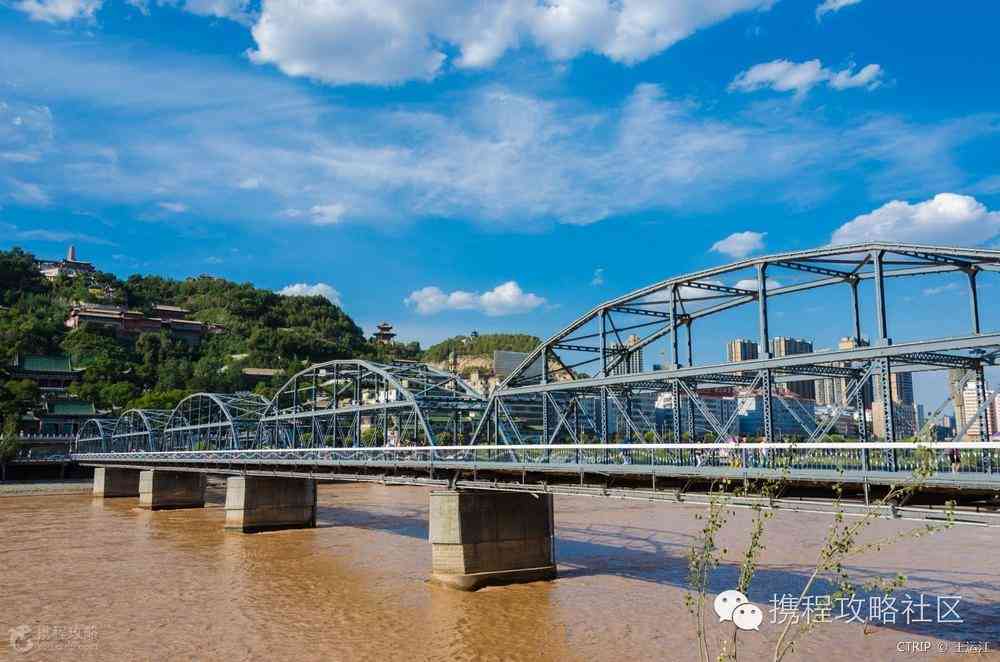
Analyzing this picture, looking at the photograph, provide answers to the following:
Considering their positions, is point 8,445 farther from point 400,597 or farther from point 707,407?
point 707,407

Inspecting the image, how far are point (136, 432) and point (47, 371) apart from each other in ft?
123

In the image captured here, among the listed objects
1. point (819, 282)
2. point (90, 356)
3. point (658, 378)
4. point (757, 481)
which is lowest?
point (757, 481)

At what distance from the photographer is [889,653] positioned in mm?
22141

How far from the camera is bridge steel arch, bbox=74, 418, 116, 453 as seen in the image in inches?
4466

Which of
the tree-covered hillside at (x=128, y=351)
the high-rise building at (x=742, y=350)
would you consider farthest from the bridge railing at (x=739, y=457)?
the tree-covered hillside at (x=128, y=351)

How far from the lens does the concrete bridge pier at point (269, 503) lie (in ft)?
174

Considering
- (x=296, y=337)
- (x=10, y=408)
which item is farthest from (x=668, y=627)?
(x=296, y=337)

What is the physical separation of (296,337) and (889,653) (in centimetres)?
18226

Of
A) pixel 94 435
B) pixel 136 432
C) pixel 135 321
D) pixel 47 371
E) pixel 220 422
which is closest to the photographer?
pixel 220 422

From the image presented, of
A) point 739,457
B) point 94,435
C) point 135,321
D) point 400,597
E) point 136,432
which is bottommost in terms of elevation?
point 400,597

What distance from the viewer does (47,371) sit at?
13400 cm

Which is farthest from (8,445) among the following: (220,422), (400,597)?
(400,597)

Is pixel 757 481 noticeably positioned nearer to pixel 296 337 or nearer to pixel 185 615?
pixel 185 615

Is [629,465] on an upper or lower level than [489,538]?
upper
